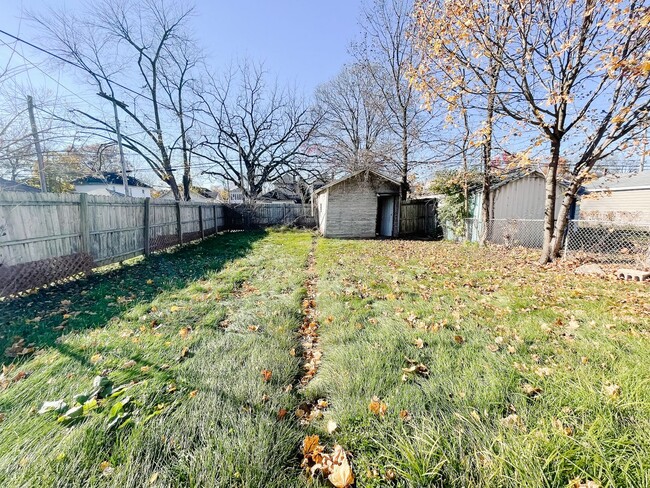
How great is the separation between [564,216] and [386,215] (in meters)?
9.03

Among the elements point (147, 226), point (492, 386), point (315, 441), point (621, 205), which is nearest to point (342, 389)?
point (315, 441)

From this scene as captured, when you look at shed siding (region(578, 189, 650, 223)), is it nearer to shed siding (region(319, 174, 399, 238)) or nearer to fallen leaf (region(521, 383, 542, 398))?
shed siding (region(319, 174, 399, 238))

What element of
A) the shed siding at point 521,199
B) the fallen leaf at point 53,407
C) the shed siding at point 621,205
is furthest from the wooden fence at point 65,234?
the shed siding at point 621,205

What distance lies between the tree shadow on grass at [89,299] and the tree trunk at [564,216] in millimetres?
8838

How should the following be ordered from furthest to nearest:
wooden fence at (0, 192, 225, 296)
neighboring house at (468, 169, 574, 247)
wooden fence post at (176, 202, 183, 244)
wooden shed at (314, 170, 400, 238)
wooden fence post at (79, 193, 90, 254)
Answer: wooden shed at (314, 170, 400, 238) < wooden fence post at (176, 202, 183, 244) < neighboring house at (468, 169, 574, 247) < wooden fence post at (79, 193, 90, 254) < wooden fence at (0, 192, 225, 296)

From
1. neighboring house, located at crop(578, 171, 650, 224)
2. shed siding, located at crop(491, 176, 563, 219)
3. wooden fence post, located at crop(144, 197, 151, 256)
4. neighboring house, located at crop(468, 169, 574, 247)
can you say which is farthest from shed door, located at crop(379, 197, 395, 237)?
wooden fence post, located at crop(144, 197, 151, 256)

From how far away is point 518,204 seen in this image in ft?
36.7

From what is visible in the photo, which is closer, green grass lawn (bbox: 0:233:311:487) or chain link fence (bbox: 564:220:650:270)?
green grass lawn (bbox: 0:233:311:487)

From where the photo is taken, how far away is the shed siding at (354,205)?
45.4 feet

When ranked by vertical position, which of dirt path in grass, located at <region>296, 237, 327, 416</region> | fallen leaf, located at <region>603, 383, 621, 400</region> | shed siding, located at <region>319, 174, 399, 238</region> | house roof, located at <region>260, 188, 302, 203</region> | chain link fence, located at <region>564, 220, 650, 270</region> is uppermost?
house roof, located at <region>260, 188, 302, 203</region>

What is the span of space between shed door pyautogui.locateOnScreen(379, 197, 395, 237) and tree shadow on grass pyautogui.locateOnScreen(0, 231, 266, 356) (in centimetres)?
1006

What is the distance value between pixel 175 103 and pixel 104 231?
16.7 metres

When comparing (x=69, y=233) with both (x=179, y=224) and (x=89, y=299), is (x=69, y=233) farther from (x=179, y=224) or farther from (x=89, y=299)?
(x=179, y=224)

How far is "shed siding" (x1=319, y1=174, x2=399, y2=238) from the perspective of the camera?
545 inches
